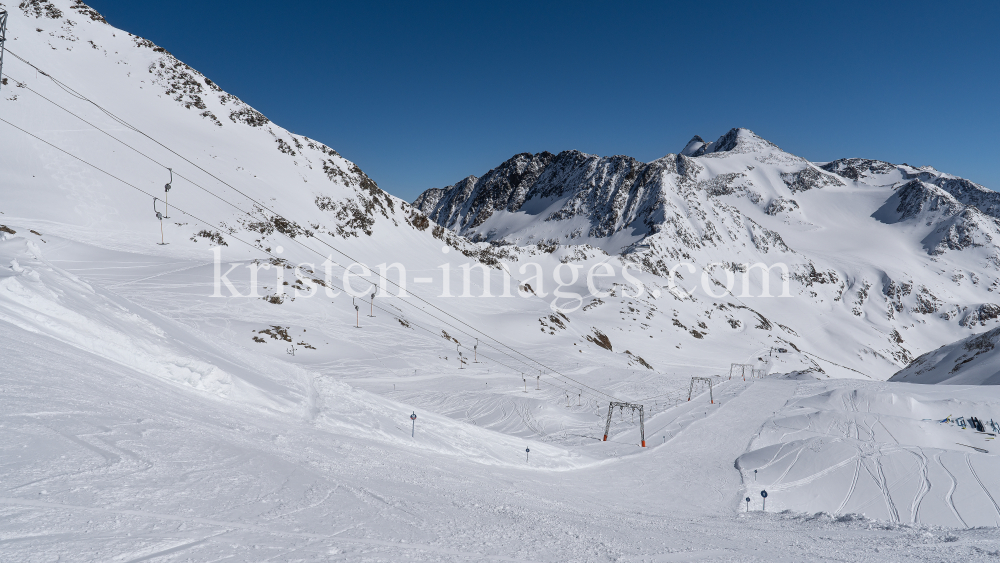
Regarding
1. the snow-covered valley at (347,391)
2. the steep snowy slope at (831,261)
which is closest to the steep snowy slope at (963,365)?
the snow-covered valley at (347,391)

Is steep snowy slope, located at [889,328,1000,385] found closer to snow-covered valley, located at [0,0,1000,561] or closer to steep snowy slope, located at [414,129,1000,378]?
snow-covered valley, located at [0,0,1000,561]

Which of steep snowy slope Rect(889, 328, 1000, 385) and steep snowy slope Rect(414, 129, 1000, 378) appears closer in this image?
steep snowy slope Rect(889, 328, 1000, 385)

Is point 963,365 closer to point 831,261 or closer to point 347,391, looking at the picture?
point 347,391

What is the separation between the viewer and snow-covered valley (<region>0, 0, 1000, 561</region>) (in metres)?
6.88

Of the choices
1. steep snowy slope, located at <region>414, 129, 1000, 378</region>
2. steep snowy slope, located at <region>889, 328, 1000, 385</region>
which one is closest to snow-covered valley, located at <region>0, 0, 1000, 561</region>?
steep snowy slope, located at <region>889, 328, 1000, 385</region>

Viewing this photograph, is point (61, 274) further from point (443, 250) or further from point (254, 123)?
point (254, 123)

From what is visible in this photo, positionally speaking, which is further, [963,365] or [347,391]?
[963,365]

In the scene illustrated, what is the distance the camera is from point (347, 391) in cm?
1784

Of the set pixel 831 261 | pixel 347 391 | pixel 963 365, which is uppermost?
pixel 831 261

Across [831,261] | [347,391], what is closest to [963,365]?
[347,391]

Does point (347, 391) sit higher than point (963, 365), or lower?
lower

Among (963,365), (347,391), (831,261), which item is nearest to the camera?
(347,391)

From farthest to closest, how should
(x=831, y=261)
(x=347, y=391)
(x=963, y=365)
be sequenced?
1. (x=831, y=261)
2. (x=963, y=365)
3. (x=347, y=391)

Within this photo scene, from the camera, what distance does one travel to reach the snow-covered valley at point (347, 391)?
22.6ft
